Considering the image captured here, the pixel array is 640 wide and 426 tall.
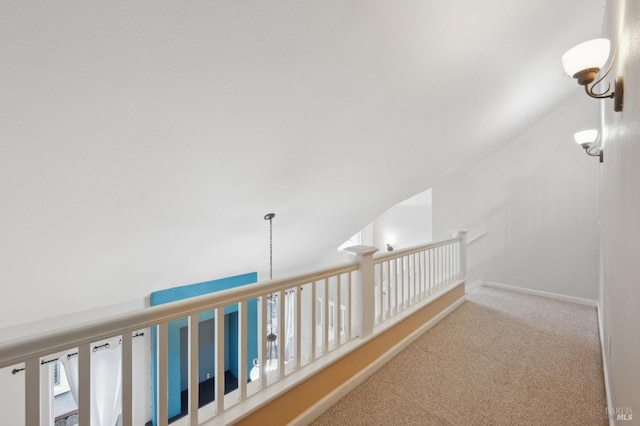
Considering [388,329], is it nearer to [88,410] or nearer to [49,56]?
[88,410]

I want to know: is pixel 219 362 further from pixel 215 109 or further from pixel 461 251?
pixel 461 251

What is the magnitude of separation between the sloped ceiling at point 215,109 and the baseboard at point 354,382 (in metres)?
1.80

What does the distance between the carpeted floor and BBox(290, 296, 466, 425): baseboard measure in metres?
0.04

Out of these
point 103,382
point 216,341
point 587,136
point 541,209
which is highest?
point 587,136

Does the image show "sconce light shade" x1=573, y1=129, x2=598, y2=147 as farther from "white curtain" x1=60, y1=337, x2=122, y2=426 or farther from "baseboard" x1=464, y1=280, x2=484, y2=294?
"white curtain" x1=60, y1=337, x2=122, y2=426

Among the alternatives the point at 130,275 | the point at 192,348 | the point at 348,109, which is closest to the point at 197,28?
the point at 348,109

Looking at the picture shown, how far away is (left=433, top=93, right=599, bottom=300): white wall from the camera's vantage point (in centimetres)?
381

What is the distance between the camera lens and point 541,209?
412 centimetres

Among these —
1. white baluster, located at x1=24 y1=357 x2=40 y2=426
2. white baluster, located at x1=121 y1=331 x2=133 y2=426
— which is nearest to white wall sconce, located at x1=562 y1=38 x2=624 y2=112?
white baluster, located at x1=121 y1=331 x2=133 y2=426

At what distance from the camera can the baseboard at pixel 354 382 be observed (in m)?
1.73

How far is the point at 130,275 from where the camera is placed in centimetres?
338

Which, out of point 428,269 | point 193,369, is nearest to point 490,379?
point 428,269

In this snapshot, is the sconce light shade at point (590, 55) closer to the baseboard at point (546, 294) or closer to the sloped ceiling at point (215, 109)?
the sloped ceiling at point (215, 109)

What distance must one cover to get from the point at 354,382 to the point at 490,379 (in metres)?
1.03
